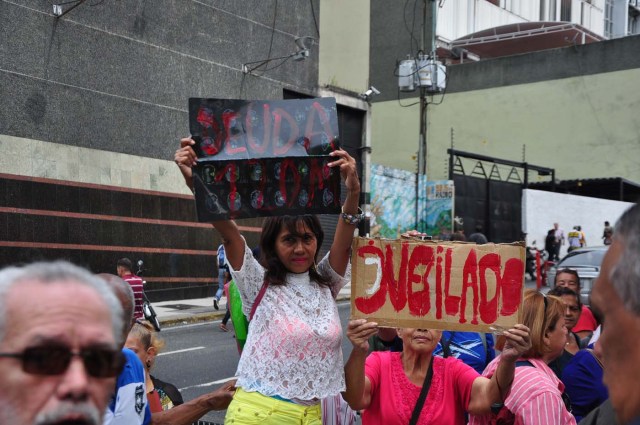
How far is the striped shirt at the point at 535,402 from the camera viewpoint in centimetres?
363

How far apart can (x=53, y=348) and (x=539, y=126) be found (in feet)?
115

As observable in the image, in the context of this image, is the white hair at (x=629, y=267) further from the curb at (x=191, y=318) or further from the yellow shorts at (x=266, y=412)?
the curb at (x=191, y=318)

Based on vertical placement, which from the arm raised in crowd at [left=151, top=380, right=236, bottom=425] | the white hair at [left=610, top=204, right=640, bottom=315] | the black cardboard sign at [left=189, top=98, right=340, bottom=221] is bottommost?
the arm raised in crowd at [left=151, top=380, right=236, bottom=425]

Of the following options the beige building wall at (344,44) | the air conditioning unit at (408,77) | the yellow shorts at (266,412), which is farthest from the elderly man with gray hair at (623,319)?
the air conditioning unit at (408,77)

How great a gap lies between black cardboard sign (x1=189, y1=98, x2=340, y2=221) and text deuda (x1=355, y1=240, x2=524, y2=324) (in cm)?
40

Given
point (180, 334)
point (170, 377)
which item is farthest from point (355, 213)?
point (180, 334)

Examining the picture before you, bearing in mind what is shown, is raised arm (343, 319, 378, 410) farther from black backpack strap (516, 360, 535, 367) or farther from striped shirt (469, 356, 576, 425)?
black backpack strap (516, 360, 535, 367)

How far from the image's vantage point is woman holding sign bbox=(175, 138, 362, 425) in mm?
3547

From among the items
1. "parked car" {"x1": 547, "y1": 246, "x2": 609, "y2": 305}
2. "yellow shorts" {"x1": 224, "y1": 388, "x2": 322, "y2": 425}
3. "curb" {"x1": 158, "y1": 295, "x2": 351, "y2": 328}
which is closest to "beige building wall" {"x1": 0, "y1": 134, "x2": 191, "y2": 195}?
"curb" {"x1": 158, "y1": 295, "x2": 351, "y2": 328}

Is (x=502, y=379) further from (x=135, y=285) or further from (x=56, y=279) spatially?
(x=135, y=285)

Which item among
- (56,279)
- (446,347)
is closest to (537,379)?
(446,347)

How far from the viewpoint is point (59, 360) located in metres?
1.70

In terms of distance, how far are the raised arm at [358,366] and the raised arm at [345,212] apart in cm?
38

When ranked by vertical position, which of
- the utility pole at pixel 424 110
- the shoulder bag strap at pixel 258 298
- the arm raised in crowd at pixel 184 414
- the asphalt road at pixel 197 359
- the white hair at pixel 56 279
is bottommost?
the asphalt road at pixel 197 359
